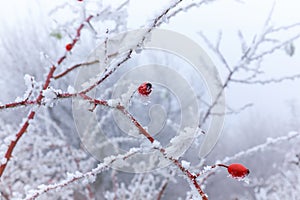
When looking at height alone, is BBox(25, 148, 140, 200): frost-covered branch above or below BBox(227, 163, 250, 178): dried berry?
below

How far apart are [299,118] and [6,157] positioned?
21.2 feet

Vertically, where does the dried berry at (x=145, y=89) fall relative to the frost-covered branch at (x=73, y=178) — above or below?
above

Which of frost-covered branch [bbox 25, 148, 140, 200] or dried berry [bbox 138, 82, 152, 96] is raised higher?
dried berry [bbox 138, 82, 152, 96]

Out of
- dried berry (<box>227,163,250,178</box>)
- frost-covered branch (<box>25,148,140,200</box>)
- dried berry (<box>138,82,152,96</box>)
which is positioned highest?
dried berry (<box>138,82,152,96</box>)

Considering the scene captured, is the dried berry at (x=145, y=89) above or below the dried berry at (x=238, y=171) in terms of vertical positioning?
above

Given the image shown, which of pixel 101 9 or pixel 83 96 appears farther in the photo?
pixel 101 9

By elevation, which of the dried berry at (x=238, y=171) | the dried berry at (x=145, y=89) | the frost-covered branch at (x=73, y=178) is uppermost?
the dried berry at (x=145, y=89)

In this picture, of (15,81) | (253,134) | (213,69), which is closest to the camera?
(213,69)

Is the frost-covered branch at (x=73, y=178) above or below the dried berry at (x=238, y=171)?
below

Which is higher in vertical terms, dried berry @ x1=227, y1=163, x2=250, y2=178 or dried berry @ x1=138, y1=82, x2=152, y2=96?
dried berry @ x1=138, y1=82, x2=152, y2=96

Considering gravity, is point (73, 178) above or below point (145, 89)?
below

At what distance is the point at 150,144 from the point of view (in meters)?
0.58

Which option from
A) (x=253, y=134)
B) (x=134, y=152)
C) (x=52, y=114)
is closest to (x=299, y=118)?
(x=52, y=114)

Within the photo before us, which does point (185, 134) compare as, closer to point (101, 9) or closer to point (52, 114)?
point (101, 9)
